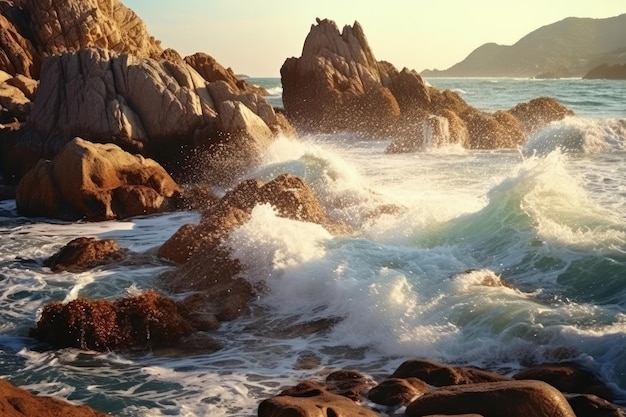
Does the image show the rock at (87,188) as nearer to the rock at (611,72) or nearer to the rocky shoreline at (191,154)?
the rocky shoreline at (191,154)

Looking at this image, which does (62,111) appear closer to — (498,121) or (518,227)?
(518,227)

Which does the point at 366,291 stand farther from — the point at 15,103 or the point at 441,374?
the point at 15,103

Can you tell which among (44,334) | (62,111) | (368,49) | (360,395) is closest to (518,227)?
(360,395)

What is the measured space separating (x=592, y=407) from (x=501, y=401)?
2.78ft

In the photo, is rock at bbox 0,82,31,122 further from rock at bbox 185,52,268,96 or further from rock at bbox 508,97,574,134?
rock at bbox 508,97,574,134

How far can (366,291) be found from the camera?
866 centimetres

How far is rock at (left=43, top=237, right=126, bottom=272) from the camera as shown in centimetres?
1077

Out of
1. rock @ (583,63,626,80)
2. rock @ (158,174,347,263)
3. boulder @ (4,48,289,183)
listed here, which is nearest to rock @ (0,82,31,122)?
boulder @ (4,48,289,183)

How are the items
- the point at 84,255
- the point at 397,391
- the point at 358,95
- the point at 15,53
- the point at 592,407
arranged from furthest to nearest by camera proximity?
the point at 358,95
the point at 15,53
the point at 84,255
the point at 397,391
the point at 592,407

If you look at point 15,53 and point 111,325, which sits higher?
point 15,53

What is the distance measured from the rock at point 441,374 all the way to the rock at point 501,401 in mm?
672

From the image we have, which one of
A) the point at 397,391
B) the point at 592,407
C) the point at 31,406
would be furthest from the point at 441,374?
the point at 31,406

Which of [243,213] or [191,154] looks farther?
[191,154]

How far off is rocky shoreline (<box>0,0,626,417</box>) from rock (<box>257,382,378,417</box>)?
→ 0.02 meters
